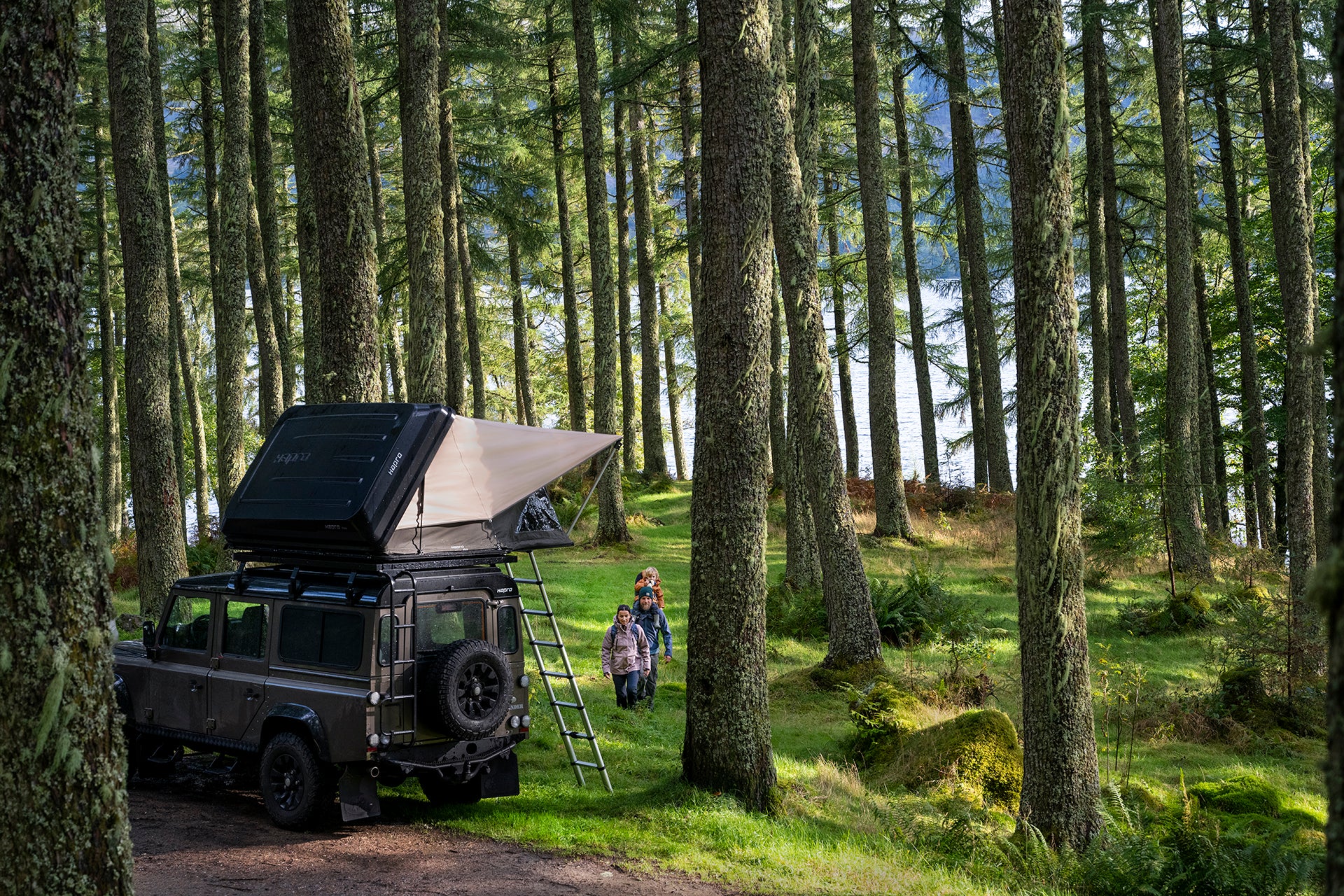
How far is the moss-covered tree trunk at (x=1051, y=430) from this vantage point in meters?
7.96

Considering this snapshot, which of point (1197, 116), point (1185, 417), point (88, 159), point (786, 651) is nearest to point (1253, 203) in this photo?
point (1197, 116)

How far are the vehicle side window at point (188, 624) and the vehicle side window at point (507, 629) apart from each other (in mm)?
2825

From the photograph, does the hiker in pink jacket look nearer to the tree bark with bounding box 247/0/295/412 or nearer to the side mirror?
the side mirror

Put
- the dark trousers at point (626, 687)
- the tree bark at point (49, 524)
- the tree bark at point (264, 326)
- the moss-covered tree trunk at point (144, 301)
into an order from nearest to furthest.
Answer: the tree bark at point (49, 524) → the dark trousers at point (626, 687) → the moss-covered tree trunk at point (144, 301) → the tree bark at point (264, 326)

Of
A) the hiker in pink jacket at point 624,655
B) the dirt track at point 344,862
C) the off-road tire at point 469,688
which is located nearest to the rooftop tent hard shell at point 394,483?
the off-road tire at point 469,688

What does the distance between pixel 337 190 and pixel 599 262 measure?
11666 mm

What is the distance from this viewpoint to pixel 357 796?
7902mm

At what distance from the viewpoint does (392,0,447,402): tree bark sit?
1512 centimetres

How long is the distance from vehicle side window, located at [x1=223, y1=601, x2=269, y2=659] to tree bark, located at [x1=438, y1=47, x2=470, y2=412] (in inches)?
561

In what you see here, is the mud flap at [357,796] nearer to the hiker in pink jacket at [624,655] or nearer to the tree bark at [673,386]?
the hiker in pink jacket at [624,655]

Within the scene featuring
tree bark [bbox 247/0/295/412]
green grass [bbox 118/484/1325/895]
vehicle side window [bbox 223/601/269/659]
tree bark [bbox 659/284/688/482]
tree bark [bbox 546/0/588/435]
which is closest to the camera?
green grass [bbox 118/484/1325/895]

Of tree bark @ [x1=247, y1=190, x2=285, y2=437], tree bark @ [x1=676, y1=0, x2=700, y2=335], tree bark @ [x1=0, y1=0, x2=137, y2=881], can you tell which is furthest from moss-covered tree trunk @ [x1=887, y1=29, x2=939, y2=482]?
tree bark @ [x1=0, y1=0, x2=137, y2=881]

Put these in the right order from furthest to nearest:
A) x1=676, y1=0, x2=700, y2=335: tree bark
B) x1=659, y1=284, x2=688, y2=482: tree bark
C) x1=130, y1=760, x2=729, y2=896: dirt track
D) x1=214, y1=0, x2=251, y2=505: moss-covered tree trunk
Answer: x1=659, y1=284, x2=688, y2=482: tree bark, x1=676, y1=0, x2=700, y2=335: tree bark, x1=214, y1=0, x2=251, y2=505: moss-covered tree trunk, x1=130, y1=760, x2=729, y2=896: dirt track

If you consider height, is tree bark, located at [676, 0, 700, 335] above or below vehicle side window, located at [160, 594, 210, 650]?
above
